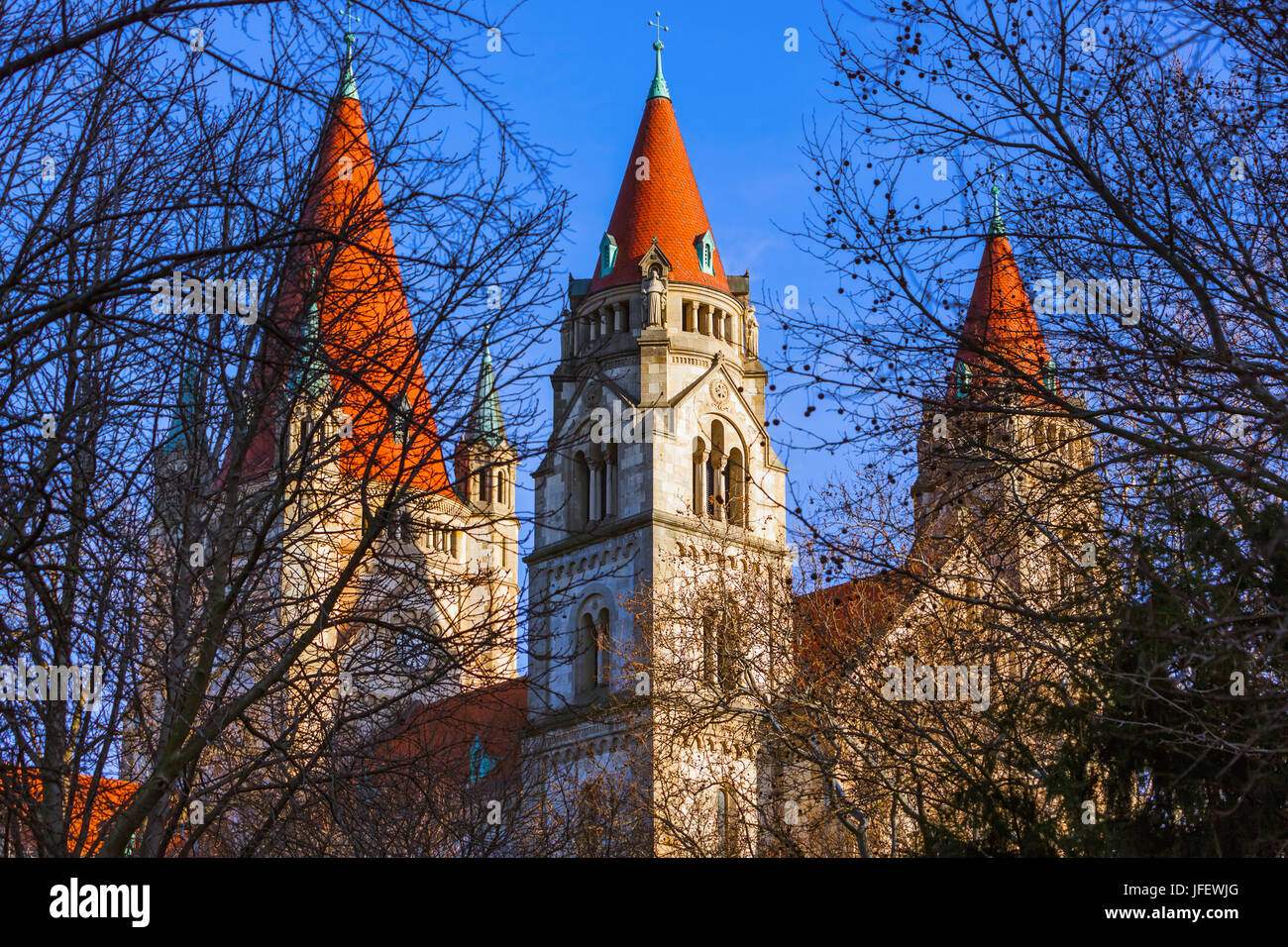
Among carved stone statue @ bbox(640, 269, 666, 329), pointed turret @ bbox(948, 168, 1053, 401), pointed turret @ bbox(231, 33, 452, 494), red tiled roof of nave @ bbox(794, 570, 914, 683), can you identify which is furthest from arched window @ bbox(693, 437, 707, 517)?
pointed turret @ bbox(231, 33, 452, 494)

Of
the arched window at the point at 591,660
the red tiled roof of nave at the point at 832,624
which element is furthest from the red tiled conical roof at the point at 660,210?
the red tiled roof of nave at the point at 832,624

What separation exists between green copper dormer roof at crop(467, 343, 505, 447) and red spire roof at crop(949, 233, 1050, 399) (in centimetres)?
295

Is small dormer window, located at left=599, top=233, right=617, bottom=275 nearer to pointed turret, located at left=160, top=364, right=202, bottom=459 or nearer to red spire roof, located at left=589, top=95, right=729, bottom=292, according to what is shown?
red spire roof, located at left=589, top=95, right=729, bottom=292

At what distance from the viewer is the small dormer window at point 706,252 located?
163 feet

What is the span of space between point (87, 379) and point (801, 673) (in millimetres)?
12564

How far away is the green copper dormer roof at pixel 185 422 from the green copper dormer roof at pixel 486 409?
172cm

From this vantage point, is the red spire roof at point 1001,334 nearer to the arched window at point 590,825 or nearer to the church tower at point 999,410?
the church tower at point 999,410

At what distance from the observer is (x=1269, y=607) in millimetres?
9703

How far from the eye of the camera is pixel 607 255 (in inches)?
1957

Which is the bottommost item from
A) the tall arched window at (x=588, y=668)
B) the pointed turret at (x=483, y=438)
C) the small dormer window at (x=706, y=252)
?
the pointed turret at (x=483, y=438)

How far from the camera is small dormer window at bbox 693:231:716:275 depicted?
49.7m

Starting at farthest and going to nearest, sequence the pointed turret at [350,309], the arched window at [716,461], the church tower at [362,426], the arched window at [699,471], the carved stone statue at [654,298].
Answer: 1. the arched window at [716,461]
2. the carved stone statue at [654,298]
3. the arched window at [699,471]
4. the church tower at [362,426]
5. the pointed turret at [350,309]

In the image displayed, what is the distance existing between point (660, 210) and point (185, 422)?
40.8 m
